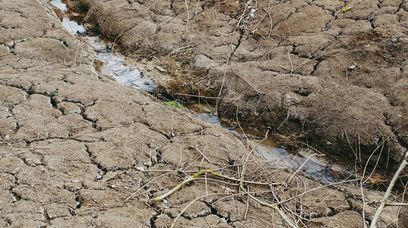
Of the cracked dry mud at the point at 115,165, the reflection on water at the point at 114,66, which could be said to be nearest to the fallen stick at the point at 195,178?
the cracked dry mud at the point at 115,165

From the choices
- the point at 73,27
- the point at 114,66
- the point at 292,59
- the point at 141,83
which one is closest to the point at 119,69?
the point at 114,66

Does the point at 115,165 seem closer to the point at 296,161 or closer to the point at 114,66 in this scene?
the point at 296,161

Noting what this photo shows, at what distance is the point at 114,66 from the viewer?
18.5 ft

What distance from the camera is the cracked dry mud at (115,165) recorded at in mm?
3172

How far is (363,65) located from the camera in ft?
15.8

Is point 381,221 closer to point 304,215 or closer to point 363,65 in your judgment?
point 304,215

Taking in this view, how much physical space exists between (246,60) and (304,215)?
210 centimetres

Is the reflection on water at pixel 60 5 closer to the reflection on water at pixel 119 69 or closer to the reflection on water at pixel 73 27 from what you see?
the reflection on water at pixel 73 27

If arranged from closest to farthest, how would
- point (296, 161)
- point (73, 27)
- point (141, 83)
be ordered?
point (296, 161), point (141, 83), point (73, 27)

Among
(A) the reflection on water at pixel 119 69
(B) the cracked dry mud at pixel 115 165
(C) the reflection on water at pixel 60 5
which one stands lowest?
(A) the reflection on water at pixel 119 69

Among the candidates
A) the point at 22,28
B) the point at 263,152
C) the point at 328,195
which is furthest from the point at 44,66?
the point at 328,195

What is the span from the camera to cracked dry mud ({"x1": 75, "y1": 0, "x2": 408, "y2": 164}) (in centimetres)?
450

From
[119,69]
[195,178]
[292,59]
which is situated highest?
[292,59]

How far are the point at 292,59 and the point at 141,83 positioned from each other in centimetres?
139
